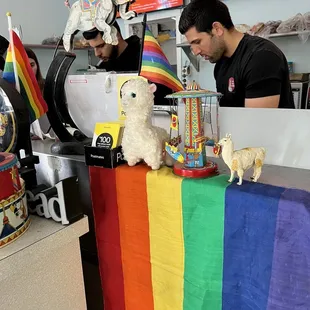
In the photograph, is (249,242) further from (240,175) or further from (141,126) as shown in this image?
(141,126)

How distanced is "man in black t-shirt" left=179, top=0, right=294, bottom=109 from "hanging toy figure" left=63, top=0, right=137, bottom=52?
499 millimetres

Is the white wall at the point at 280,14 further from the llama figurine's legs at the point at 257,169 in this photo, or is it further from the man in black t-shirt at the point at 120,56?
the llama figurine's legs at the point at 257,169

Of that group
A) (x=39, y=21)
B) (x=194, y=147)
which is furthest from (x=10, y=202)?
(x=39, y=21)

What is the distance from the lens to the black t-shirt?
4.03ft

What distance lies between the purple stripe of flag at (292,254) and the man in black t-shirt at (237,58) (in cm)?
70

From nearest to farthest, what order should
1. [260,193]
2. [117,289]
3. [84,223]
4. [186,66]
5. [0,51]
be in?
1. [260,193]
2. [84,223]
3. [117,289]
4. [0,51]
5. [186,66]

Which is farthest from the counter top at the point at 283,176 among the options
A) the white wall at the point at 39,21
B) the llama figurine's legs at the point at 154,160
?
the white wall at the point at 39,21

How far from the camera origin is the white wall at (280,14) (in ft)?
7.99

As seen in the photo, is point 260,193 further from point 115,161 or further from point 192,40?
point 192,40

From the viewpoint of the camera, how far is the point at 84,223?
30.3 inches

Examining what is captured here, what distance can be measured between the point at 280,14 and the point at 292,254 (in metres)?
2.38

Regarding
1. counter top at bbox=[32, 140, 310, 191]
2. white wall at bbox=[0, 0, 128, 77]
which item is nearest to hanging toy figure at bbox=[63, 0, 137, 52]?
counter top at bbox=[32, 140, 310, 191]

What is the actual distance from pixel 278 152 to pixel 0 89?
2.19 feet

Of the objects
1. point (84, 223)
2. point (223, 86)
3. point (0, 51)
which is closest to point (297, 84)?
point (223, 86)
